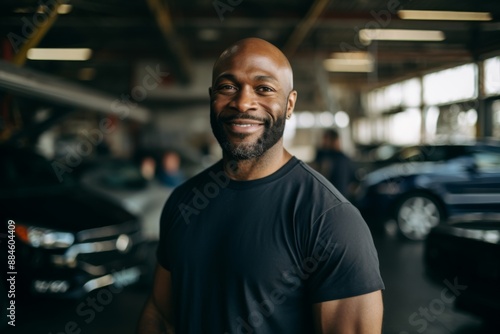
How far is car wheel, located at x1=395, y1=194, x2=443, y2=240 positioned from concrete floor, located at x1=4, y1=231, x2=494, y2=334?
790 mm

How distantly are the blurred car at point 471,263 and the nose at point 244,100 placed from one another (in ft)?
6.14

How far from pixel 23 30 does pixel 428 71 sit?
207 inches

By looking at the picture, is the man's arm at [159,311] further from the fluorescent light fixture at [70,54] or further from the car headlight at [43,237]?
the fluorescent light fixture at [70,54]

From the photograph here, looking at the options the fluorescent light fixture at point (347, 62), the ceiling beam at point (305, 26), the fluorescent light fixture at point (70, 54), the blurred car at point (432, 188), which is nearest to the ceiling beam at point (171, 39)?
the fluorescent light fixture at point (70, 54)

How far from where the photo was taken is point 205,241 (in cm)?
146

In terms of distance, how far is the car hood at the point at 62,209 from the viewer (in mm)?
4184

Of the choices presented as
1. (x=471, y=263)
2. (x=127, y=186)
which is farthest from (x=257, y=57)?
(x=127, y=186)

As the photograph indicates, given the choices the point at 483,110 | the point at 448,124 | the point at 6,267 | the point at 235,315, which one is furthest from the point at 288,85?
the point at 6,267

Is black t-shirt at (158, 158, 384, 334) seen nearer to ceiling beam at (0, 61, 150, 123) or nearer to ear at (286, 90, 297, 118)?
ear at (286, 90, 297, 118)

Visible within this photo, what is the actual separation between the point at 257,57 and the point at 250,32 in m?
12.4

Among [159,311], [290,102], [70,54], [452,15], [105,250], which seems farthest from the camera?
[70,54]

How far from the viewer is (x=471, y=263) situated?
334 cm

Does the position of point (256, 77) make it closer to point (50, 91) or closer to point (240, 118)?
point (240, 118)

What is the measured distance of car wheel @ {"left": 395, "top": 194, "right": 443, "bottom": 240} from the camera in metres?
5.50
